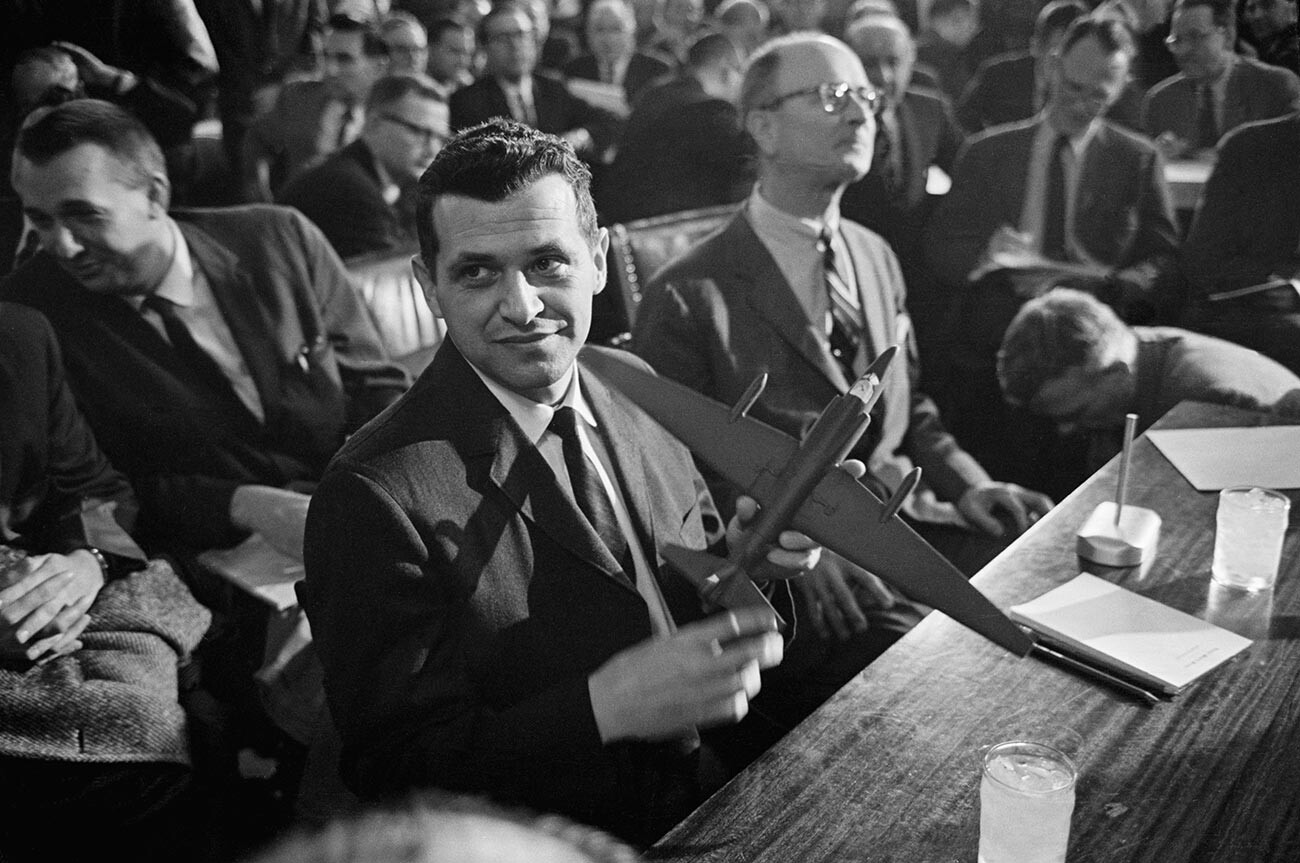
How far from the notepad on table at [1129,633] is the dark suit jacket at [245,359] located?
3.99 feet

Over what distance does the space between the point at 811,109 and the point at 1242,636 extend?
1440 mm

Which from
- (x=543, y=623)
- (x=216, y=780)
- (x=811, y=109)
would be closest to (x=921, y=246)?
(x=811, y=109)

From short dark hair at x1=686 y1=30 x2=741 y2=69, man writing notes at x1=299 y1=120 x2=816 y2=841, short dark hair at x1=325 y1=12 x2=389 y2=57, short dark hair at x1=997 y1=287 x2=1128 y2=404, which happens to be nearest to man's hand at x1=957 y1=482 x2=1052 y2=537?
short dark hair at x1=997 y1=287 x2=1128 y2=404

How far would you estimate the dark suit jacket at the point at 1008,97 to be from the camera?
3.19 metres

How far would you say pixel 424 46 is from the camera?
261 centimetres

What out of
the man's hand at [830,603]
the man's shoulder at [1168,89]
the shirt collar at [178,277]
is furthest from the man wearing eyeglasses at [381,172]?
the man's shoulder at [1168,89]

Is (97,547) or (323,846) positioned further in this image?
(97,547)

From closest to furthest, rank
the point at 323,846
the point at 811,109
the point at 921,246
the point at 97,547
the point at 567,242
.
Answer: the point at 323,846 → the point at 567,242 → the point at 97,547 → the point at 811,109 → the point at 921,246

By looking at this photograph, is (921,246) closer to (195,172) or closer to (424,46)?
(424,46)

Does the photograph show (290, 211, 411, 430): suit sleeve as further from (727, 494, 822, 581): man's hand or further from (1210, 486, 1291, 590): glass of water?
(1210, 486, 1291, 590): glass of water

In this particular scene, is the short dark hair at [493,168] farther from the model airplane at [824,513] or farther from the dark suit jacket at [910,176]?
the dark suit jacket at [910,176]

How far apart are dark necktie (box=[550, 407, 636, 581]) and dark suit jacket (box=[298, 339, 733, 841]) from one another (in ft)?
0.17

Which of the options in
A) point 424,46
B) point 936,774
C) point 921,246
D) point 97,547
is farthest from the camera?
point 921,246

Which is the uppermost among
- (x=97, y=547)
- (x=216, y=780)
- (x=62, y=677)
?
(x=97, y=547)
